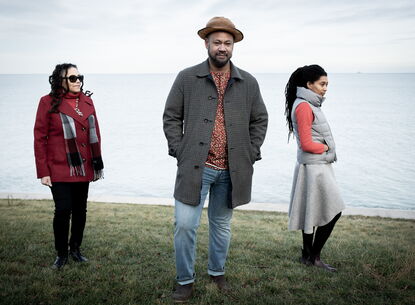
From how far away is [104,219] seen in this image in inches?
264

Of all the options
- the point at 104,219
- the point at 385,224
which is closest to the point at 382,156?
the point at 385,224

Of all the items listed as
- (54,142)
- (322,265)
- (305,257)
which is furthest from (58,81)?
(322,265)

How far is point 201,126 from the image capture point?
3396 mm

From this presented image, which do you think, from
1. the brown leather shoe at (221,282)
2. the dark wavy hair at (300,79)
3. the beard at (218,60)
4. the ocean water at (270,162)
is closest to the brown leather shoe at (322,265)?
the brown leather shoe at (221,282)

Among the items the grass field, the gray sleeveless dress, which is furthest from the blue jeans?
the gray sleeveless dress

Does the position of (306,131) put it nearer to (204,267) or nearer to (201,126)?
(201,126)

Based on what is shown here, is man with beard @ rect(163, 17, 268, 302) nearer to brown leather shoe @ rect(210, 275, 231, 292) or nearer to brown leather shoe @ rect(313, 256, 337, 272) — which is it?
brown leather shoe @ rect(210, 275, 231, 292)

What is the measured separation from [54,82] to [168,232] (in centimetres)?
270

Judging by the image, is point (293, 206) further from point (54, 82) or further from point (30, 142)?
point (30, 142)

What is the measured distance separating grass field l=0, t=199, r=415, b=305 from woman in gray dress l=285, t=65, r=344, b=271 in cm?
52

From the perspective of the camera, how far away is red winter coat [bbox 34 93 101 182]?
400 centimetres

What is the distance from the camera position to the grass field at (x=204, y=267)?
3.55 m

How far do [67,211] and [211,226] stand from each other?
1484 mm

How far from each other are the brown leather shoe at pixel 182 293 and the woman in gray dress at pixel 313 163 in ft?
4.40
